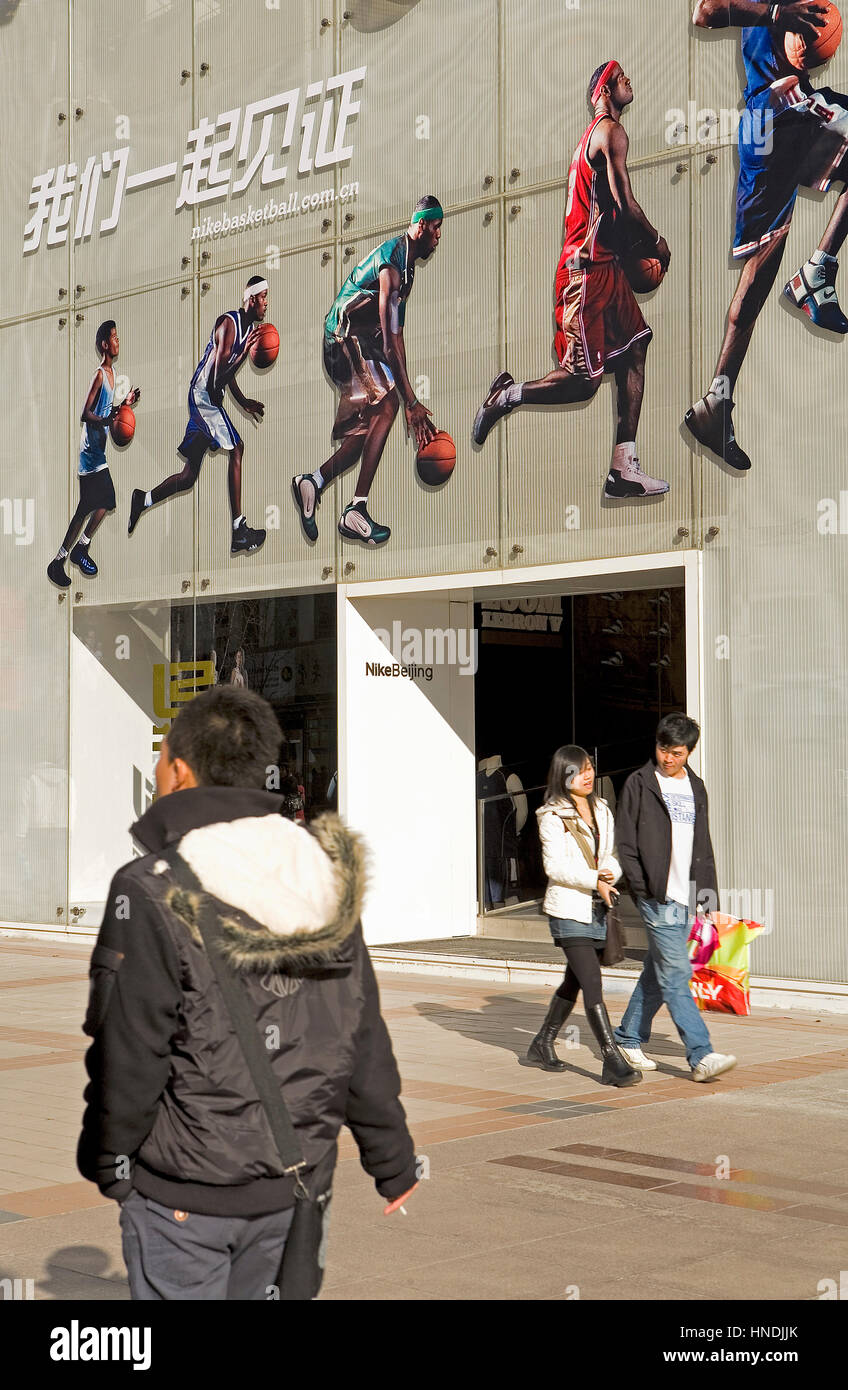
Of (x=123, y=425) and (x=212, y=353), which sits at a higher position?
(x=212, y=353)

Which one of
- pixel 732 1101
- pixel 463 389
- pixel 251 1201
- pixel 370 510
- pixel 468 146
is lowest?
pixel 732 1101

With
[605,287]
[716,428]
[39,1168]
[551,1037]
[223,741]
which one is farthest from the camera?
[605,287]

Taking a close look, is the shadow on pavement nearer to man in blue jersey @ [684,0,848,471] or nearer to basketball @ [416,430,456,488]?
man in blue jersey @ [684,0,848,471]

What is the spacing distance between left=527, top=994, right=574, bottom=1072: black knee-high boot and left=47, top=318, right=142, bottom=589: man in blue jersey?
32.4ft

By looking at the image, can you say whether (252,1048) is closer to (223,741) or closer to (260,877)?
(260,877)

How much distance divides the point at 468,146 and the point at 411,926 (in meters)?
7.06

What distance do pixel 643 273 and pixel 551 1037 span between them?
6.50 m

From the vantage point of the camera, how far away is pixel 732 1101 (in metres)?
8.73

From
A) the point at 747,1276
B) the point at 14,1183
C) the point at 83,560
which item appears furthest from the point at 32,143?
the point at 747,1276

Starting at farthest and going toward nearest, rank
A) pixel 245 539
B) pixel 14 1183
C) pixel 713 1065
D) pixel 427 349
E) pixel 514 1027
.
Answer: pixel 245 539
pixel 427 349
pixel 514 1027
pixel 713 1065
pixel 14 1183

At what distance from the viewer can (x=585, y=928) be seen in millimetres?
9328
